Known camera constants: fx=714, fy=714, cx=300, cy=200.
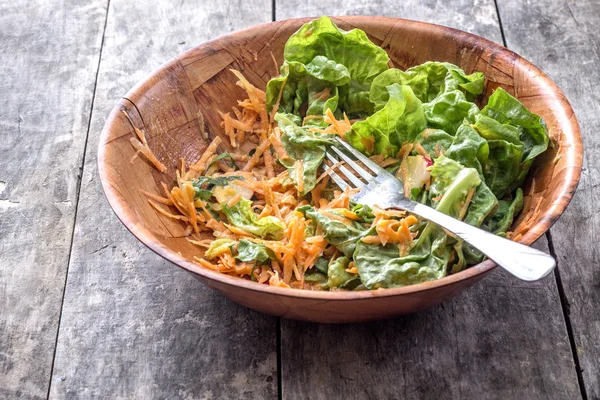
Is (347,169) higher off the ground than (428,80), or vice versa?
(428,80)

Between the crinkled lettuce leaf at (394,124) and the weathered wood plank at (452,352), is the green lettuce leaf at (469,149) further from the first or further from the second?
the weathered wood plank at (452,352)

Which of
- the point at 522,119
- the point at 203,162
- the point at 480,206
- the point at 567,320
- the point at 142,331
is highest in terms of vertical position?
the point at 522,119

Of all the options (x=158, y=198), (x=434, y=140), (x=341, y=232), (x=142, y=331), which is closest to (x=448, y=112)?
(x=434, y=140)

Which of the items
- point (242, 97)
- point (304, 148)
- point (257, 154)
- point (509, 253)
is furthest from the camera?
point (242, 97)

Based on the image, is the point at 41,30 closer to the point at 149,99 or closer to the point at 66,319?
the point at 149,99

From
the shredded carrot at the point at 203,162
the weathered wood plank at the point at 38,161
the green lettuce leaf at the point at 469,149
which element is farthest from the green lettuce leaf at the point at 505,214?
the weathered wood plank at the point at 38,161

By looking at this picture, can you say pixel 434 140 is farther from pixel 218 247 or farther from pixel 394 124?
pixel 218 247

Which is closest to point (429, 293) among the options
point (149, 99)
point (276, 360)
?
point (276, 360)
